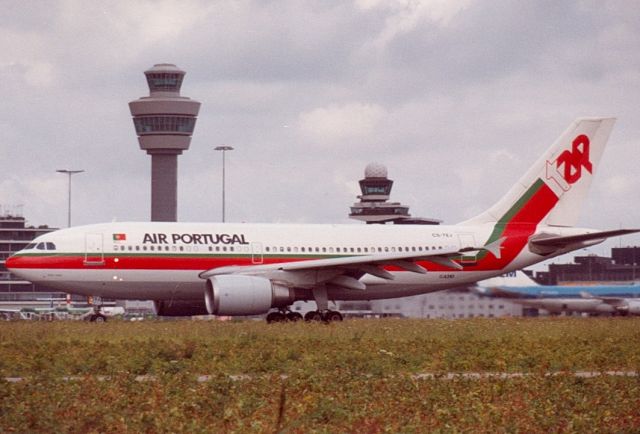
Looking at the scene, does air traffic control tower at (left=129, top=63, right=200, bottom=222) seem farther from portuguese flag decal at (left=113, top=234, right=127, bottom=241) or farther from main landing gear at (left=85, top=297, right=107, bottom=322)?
portuguese flag decal at (left=113, top=234, right=127, bottom=241)

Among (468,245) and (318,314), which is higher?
(468,245)

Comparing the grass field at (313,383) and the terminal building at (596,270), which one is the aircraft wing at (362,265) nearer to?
the grass field at (313,383)

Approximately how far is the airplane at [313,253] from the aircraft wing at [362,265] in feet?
0.15

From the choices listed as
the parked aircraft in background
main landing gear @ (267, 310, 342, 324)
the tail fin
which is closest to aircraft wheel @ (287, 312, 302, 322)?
main landing gear @ (267, 310, 342, 324)

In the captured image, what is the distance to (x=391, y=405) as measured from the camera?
1822 cm

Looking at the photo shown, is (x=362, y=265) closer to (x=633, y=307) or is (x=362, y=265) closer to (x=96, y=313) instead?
(x=96, y=313)

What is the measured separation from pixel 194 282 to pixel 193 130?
428 ft

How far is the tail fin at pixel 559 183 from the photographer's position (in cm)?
4856

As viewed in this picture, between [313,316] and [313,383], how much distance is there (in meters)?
23.9

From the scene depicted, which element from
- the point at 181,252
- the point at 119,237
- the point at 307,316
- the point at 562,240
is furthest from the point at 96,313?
the point at 562,240

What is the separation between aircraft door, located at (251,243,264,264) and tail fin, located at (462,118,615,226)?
9.43 m

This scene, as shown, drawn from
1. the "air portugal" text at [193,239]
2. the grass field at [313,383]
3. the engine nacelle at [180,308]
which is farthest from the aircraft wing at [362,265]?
the grass field at [313,383]

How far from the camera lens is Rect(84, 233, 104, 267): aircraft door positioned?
41.8m

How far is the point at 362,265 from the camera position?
42156mm
